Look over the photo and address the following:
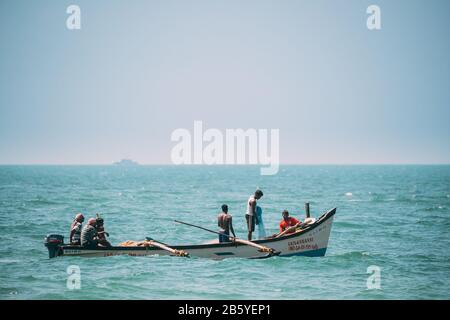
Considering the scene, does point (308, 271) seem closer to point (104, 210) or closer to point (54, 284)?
point (54, 284)

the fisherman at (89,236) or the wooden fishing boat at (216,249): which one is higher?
the fisherman at (89,236)

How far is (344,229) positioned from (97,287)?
20.1 metres

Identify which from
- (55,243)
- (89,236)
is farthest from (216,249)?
(55,243)

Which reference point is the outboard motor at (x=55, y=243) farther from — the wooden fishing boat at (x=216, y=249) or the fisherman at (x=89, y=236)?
the fisherman at (x=89, y=236)

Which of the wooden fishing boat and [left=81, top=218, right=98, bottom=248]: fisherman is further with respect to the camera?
the wooden fishing boat

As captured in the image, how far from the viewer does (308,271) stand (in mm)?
19000

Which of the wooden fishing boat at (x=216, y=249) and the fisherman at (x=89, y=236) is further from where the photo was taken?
the wooden fishing boat at (x=216, y=249)

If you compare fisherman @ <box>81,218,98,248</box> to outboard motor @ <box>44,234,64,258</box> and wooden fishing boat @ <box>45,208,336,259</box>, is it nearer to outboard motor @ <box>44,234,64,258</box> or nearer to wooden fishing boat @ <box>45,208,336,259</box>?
wooden fishing boat @ <box>45,208,336,259</box>

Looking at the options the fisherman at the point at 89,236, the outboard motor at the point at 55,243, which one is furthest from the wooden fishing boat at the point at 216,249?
the fisherman at the point at 89,236

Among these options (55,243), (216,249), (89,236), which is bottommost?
(216,249)

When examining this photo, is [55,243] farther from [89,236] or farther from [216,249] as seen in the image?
[216,249]

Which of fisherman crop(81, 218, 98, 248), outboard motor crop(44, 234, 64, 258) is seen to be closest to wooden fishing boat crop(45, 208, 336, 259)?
outboard motor crop(44, 234, 64, 258)

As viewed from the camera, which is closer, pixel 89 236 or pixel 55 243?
pixel 89 236
